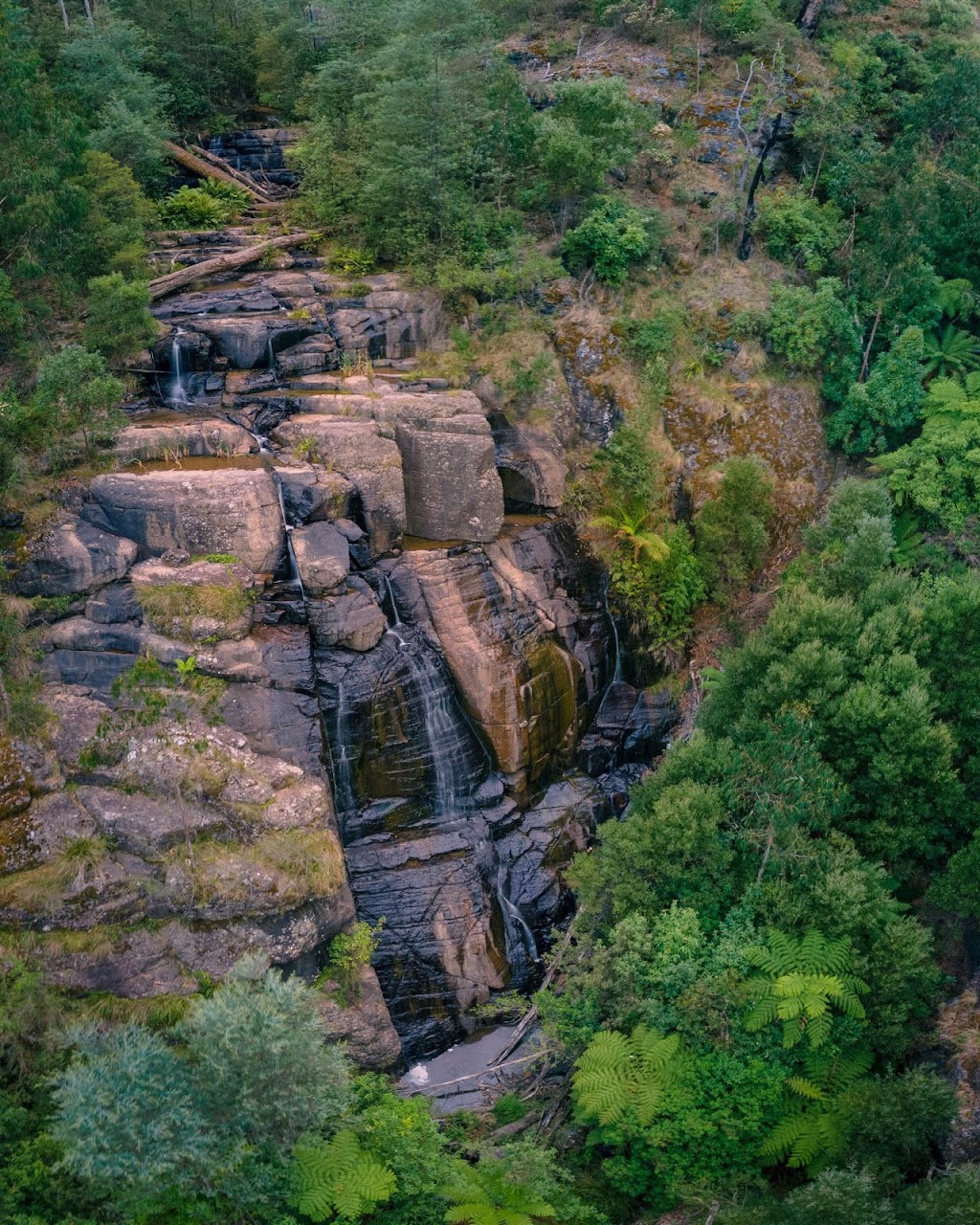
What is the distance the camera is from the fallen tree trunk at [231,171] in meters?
27.9

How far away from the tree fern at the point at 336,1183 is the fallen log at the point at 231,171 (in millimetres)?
25592

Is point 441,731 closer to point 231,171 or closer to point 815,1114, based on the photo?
point 815,1114

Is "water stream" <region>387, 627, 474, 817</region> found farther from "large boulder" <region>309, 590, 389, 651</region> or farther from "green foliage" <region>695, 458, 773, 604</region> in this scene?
"green foliage" <region>695, 458, 773, 604</region>

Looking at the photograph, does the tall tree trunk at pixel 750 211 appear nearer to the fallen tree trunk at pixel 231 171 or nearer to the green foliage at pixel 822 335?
the green foliage at pixel 822 335

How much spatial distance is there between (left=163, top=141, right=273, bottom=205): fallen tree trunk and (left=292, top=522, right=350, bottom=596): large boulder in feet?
49.6

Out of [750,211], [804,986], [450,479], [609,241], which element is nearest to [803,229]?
[750,211]

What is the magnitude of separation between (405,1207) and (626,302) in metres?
20.3

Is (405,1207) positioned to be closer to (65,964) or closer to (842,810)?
(65,964)

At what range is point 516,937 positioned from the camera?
17547 mm

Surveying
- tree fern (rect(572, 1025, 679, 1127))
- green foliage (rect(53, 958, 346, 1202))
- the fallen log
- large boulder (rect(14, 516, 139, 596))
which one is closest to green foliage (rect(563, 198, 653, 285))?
the fallen log

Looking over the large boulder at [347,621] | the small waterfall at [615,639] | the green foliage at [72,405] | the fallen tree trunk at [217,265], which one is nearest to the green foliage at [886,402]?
the small waterfall at [615,639]

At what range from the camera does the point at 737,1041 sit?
12734 mm

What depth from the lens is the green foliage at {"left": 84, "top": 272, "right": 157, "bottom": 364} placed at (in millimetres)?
18672

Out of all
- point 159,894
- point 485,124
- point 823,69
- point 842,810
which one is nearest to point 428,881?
point 159,894
